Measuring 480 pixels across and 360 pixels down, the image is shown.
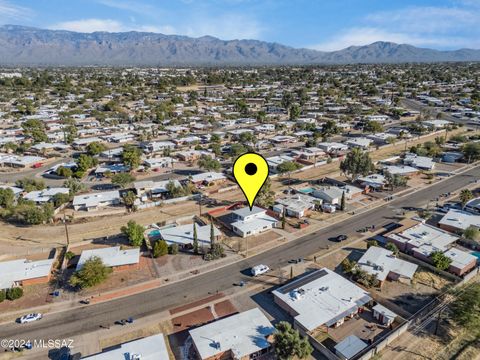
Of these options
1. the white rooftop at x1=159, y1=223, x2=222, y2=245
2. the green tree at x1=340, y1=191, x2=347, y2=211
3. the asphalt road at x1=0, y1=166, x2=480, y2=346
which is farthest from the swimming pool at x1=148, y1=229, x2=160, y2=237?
the green tree at x1=340, y1=191, x2=347, y2=211

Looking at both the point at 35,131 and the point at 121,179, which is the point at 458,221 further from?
the point at 35,131

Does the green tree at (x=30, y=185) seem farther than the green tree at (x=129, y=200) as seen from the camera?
Yes

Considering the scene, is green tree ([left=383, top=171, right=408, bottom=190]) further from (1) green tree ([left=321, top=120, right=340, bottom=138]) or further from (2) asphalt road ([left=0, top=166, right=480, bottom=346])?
(1) green tree ([left=321, top=120, right=340, bottom=138])

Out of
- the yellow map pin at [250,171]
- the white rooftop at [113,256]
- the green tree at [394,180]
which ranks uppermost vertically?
the yellow map pin at [250,171]

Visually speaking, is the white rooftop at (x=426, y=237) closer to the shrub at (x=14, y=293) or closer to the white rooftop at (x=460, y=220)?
the white rooftop at (x=460, y=220)

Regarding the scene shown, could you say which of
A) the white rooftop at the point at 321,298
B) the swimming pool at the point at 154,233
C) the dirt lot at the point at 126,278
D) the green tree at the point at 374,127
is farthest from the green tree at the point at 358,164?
the green tree at the point at 374,127

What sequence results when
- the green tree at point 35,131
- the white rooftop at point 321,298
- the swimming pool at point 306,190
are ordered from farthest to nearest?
the green tree at point 35,131
the swimming pool at point 306,190
the white rooftop at point 321,298

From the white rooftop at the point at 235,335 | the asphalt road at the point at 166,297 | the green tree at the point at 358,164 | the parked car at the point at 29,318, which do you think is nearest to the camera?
the white rooftop at the point at 235,335
